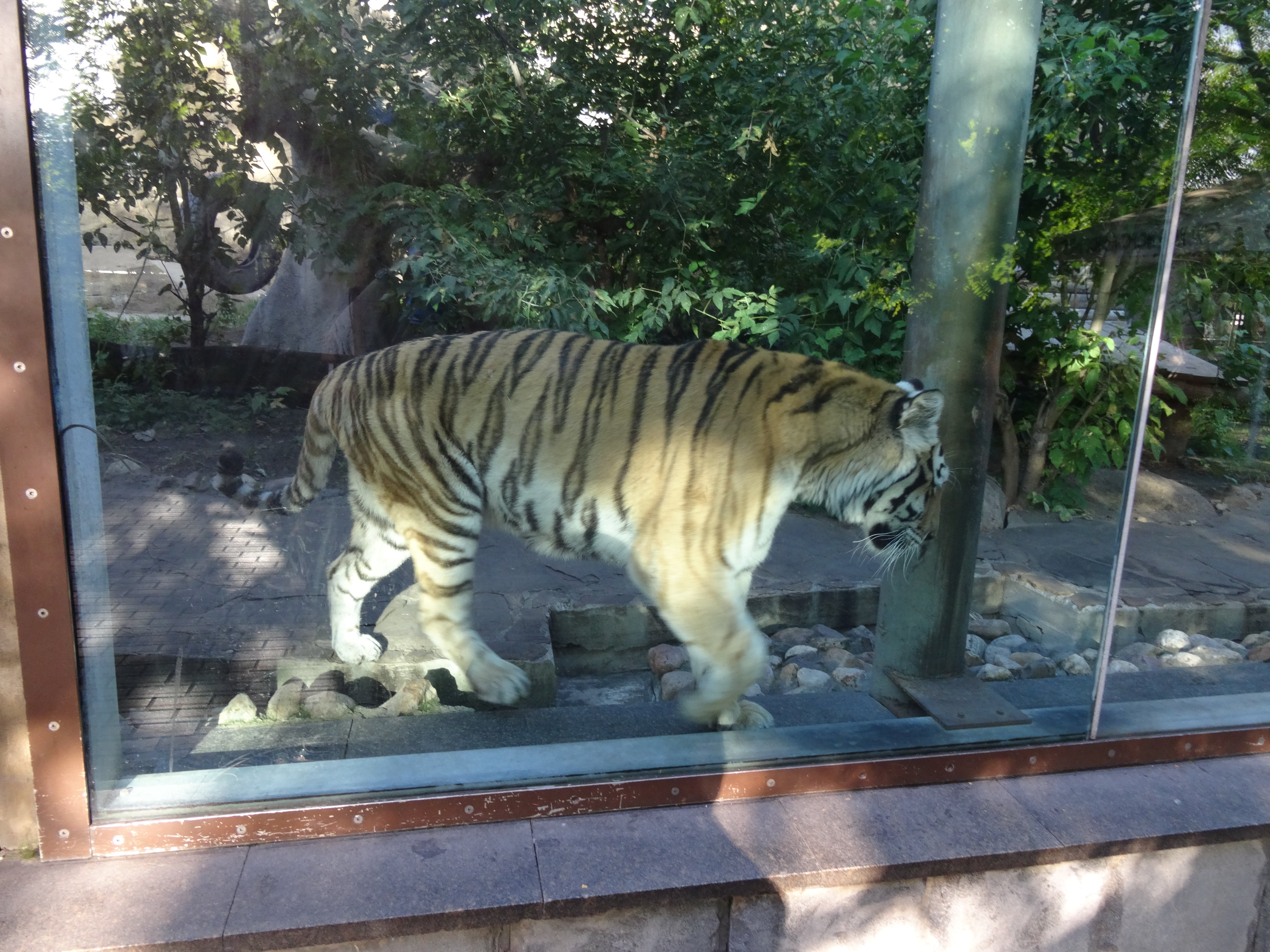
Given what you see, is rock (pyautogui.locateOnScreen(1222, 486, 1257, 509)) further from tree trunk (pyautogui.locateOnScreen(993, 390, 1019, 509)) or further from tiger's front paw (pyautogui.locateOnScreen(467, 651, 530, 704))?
tiger's front paw (pyautogui.locateOnScreen(467, 651, 530, 704))

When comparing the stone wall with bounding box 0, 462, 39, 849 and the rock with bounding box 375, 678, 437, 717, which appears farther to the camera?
the rock with bounding box 375, 678, 437, 717

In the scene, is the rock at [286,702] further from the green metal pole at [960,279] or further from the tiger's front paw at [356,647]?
the green metal pole at [960,279]

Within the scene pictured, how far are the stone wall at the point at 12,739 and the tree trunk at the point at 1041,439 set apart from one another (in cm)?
308

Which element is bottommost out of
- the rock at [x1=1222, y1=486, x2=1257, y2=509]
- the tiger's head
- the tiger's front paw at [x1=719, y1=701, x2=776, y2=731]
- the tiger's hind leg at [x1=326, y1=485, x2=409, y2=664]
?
the tiger's front paw at [x1=719, y1=701, x2=776, y2=731]

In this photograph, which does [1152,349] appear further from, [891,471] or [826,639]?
[826,639]

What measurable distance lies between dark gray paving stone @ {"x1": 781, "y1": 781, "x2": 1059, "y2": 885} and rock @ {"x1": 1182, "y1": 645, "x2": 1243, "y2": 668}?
5.16 ft

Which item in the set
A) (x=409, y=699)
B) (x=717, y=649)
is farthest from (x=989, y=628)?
(x=409, y=699)

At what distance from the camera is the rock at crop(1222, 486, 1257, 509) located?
337 cm

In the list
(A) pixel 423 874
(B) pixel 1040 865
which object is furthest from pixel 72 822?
(B) pixel 1040 865

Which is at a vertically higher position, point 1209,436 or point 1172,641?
point 1209,436

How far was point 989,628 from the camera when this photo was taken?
3.41 metres

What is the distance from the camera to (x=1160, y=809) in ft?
8.13

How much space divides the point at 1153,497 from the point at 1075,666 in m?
0.65

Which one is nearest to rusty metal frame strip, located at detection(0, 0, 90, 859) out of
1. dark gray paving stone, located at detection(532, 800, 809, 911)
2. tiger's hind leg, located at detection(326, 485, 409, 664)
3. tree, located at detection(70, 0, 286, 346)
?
tree, located at detection(70, 0, 286, 346)
